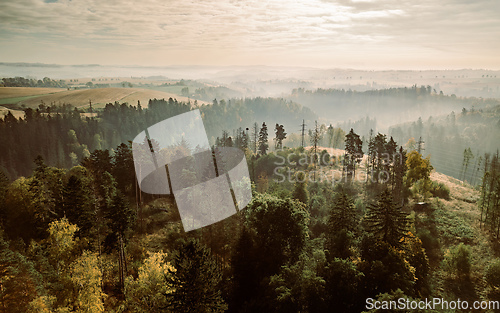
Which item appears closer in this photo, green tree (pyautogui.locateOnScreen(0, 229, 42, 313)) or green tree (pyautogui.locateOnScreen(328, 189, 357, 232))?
green tree (pyautogui.locateOnScreen(0, 229, 42, 313))

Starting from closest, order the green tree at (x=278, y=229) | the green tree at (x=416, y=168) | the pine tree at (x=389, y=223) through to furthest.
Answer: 1. the pine tree at (x=389, y=223)
2. the green tree at (x=278, y=229)
3. the green tree at (x=416, y=168)

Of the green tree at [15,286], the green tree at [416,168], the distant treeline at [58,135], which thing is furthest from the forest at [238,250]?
the distant treeline at [58,135]

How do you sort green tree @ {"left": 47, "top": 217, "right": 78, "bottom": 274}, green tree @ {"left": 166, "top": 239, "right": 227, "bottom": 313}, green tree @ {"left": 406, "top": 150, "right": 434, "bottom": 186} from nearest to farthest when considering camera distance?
green tree @ {"left": 166, "top": 239, "right": 227, "bottom": 313}, green tree @ {"left": 47, "top": 217, "right": 78, "bottom": 274}, green tree @ {"left": 406, "top": 150, "right": 434, "bottom": 186}

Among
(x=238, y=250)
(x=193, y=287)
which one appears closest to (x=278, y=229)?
(x=238, y=250)

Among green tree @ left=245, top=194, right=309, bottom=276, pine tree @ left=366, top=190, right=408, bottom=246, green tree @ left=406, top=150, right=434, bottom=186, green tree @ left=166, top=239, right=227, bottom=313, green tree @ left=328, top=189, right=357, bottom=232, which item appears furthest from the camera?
green tree @ left=406, top=150, right=434, bottom=186

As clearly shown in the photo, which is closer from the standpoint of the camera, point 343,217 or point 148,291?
point 148,291

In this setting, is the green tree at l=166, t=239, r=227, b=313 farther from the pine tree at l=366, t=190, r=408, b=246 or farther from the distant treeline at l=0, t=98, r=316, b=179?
the distant treeline at l=0, t=98, r=316, b=179

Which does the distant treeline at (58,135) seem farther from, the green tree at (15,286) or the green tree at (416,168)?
the green tree at (416,168)

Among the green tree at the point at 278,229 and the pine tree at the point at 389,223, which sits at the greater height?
the pine tree at the point at 389,223

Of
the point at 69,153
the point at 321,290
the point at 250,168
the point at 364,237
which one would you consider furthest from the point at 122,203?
the point at 69,153

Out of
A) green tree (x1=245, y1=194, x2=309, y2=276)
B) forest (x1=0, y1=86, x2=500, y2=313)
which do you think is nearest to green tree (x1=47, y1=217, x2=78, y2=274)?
forest (x1=0, y1=86, x2=500, y2=313)

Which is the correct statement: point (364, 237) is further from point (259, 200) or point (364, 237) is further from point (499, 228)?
point (499, 228)

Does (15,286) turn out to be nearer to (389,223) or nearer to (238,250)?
(238,250)
